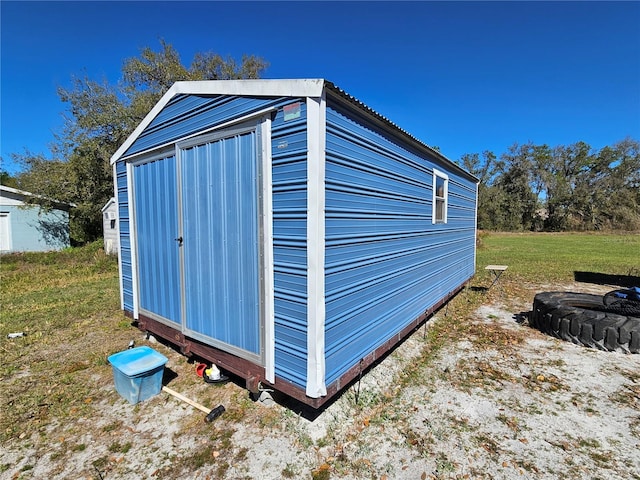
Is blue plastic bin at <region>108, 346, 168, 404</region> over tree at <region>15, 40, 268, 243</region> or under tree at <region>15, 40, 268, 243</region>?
under

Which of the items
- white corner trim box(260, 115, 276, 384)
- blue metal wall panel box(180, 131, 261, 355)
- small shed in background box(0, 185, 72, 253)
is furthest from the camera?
small shed in background box(0, 185, 72, 253)

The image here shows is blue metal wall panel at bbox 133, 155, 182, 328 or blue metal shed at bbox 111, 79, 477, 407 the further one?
blue metal wall panel at bbox 133, 155, 182, 328

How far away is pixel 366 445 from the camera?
2412mm

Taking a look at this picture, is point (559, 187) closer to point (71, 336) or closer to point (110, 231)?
point (110, 231)

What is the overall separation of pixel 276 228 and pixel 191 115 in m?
1.76

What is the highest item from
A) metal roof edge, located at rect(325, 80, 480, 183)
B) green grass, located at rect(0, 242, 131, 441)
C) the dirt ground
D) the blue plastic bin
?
metal roof edge, located at rect(325, 80, 480, 183)

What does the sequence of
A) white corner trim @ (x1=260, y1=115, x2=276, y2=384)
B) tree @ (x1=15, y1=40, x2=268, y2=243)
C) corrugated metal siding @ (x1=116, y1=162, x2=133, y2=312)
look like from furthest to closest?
tree @ (x1=15, y1=40, x2=268, y2=243), corrugated metal siding @ (x1=116, y1=162, x2=133, y2=312), white corner trim @ (x1=260, y1=115, x2=276, y2=384)

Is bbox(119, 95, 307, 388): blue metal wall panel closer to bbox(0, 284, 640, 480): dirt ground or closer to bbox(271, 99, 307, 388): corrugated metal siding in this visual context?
bbox(271, 99, 307, 388): corrugated metal siding

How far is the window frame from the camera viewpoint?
204 inches

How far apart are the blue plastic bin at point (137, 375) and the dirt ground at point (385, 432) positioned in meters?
0.09

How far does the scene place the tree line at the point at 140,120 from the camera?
13.9 meters

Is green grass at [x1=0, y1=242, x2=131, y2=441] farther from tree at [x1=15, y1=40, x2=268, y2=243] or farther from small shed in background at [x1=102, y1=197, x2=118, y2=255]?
A: tree at [x1=15, y1=40, x2=268, y2=243]

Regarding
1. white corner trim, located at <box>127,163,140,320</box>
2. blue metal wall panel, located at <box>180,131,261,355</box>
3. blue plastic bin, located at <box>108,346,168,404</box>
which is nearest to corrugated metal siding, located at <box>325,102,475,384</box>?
blue metal wall panel, located at <box>180,131,261,355</box>

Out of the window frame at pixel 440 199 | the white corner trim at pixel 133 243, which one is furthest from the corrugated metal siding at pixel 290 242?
the window frame at pixel 440 199
